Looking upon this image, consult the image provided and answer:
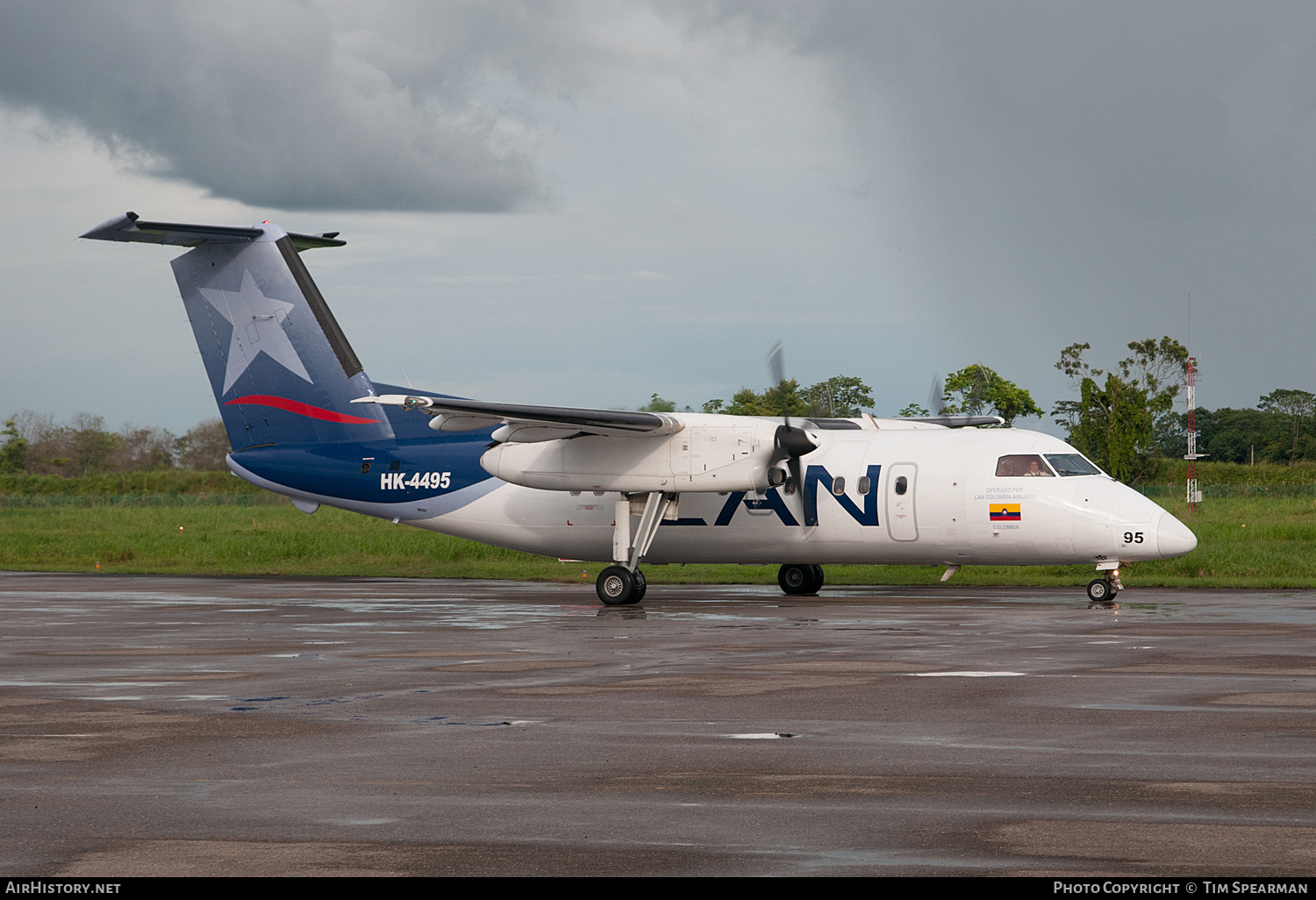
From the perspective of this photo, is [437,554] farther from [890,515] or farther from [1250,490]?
[1250,490]

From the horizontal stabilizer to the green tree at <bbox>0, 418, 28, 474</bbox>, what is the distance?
295 ft

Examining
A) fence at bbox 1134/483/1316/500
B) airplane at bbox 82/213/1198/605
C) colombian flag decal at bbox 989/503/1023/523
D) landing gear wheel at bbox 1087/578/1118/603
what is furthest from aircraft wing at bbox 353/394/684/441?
fence at bbox 1134/483/1316/500

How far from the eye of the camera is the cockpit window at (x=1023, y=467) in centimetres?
2223

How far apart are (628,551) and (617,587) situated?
0.85m

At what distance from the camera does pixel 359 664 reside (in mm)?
14227

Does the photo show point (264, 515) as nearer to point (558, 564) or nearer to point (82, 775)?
point (558, 564)

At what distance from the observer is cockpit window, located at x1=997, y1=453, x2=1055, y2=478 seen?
22234 millimetres

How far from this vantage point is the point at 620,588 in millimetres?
23141

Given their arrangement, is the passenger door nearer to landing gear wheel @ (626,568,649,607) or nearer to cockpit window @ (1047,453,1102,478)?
cockpit window @ (1047,453,1102,478)

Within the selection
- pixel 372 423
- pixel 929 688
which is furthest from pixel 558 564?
pixel 929 688

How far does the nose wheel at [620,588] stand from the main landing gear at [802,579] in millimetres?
3627

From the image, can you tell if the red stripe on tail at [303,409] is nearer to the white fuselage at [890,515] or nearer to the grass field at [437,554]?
the white fuselage at [890,515]

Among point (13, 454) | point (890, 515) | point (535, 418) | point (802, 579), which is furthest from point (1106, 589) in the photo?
point (13, 454)
